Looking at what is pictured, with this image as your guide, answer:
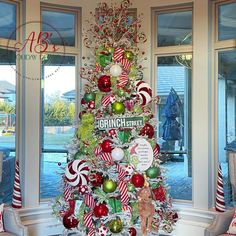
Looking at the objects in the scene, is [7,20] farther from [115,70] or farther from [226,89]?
[226,89]

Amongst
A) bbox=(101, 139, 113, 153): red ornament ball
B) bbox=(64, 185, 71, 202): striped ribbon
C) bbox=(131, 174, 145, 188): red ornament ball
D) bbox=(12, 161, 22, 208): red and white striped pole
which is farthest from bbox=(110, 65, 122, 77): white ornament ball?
bbox=(12, 161, 22, 208): red and white striped pole

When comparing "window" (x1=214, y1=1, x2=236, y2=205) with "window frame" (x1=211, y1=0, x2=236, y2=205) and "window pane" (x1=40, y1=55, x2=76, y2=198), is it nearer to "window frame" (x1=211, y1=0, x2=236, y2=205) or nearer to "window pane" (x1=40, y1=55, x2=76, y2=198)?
"window frame" (x1=211, y1=0, x2=236, y2=205)

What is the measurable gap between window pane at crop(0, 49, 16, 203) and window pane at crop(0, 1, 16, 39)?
0.72ft

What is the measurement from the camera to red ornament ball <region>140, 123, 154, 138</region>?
3971 millimetres

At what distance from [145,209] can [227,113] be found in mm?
1827

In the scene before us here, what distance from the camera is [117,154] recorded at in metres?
3.76

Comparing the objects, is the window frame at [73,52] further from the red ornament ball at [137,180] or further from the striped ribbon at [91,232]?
the red ornament ball at [137,180]

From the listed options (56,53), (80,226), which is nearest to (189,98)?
(56,53)

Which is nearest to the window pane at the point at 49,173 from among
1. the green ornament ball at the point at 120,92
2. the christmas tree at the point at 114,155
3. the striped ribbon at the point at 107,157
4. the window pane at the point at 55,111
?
the window pane at the point at 55,111

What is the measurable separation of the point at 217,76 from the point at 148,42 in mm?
1032

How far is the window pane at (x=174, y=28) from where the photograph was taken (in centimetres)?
493

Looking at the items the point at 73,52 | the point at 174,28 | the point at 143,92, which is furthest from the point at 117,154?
the point at 174,28

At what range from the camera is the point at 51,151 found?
503 cm

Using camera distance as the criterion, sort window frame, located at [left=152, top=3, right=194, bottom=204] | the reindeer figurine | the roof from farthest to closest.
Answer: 1. the roof
2. window frame, located at [left=152, top=3, right=194, bottom=204]
3. the reindeer figurine
